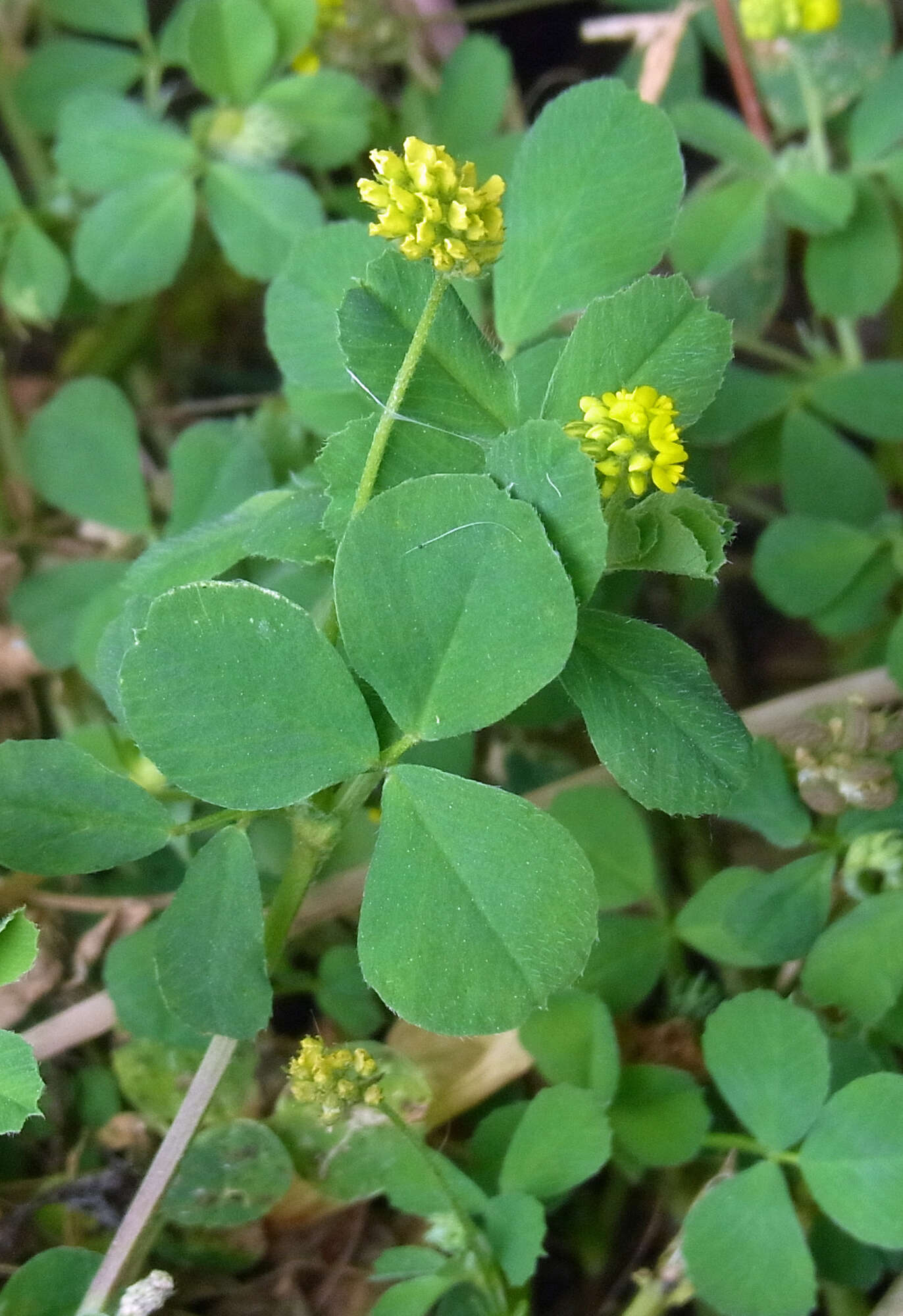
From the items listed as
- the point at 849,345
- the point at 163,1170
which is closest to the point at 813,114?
the point at 849,345

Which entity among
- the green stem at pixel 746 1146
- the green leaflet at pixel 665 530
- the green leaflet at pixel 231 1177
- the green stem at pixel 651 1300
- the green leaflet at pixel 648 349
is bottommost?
the green stem at pixel 651 1300

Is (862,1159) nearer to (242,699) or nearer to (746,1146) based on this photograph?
(746,1146)

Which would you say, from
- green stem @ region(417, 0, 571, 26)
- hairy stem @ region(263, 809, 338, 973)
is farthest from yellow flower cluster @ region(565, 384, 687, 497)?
green stem @ region(417, 0, 571, 26)

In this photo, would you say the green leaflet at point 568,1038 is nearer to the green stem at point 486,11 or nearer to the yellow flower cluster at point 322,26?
the yellow flower cluster at point 322,26

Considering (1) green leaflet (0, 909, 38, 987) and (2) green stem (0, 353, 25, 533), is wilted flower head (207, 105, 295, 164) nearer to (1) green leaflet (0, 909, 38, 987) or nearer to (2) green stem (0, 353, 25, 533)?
(2) green stem (0, 353, 25, 533)

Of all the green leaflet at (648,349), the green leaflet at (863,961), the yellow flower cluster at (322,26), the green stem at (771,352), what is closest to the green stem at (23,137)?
the yellow flower cluster at (322,26)
